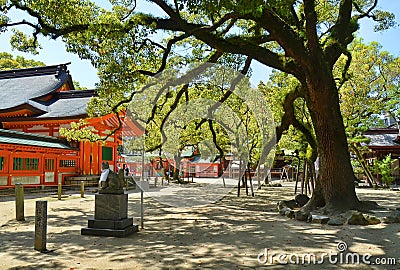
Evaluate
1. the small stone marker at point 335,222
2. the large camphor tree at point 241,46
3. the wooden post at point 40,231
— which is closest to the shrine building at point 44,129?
the large camphor tree at point 241,46

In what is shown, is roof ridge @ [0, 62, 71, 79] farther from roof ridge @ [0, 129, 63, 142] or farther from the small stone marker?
the small stone marker

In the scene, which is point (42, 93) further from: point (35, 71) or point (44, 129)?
point (35, 71)

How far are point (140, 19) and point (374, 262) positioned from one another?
283 inches

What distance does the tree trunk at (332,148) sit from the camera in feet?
28.6

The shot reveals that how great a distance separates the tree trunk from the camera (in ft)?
28.6

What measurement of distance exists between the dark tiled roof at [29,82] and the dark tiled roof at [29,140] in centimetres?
392

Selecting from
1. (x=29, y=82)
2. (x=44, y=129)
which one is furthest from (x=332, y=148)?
(x=29, y=82)

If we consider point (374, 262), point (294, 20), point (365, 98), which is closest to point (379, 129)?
point (365, 98)

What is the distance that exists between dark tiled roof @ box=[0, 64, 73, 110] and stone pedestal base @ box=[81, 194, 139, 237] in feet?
52.8

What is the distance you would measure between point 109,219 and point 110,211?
17 cm

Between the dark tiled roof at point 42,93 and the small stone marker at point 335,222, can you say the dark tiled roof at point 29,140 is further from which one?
the small stone marker at point 335,222

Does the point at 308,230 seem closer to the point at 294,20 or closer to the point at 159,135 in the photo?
the point at 294,20

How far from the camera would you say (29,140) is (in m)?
16.5

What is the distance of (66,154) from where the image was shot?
19.5 meters
